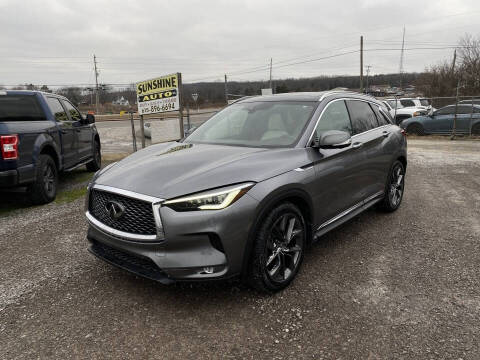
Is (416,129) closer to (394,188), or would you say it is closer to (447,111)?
(447,111)

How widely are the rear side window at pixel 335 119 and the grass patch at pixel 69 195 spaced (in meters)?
4.62

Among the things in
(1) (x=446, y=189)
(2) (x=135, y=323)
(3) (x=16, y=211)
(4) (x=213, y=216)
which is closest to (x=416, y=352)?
(4) (x=213, y=216)

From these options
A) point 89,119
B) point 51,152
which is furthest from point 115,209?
point 89,119

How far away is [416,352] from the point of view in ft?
8.35

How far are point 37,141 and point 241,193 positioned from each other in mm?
4476

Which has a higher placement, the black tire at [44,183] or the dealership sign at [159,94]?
the dealership sign at [159,94]

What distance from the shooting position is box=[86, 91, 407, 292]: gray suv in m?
2.74

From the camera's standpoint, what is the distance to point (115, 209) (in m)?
2.97

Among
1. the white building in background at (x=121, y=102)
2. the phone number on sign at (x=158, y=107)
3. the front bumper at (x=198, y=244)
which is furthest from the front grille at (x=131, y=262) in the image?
the white building in background at (x=121, y=102)

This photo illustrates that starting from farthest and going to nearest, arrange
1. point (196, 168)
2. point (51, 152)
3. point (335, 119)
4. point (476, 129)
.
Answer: point (476, 129)
point (51, 152)
point (335, 119)
point (196, 168)

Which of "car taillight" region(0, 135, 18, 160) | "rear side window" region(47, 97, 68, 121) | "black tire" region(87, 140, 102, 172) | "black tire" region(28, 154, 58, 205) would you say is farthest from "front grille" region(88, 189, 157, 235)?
"black tire" region(87, 140, 102, 172)

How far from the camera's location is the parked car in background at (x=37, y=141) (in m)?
5.32

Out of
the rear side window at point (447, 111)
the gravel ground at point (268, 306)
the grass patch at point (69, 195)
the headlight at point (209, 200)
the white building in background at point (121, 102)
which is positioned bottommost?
the gravel ground at point (268, 306)

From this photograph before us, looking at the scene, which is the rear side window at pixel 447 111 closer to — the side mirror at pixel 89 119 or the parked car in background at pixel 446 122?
the parked car in background at pixel 446 122
